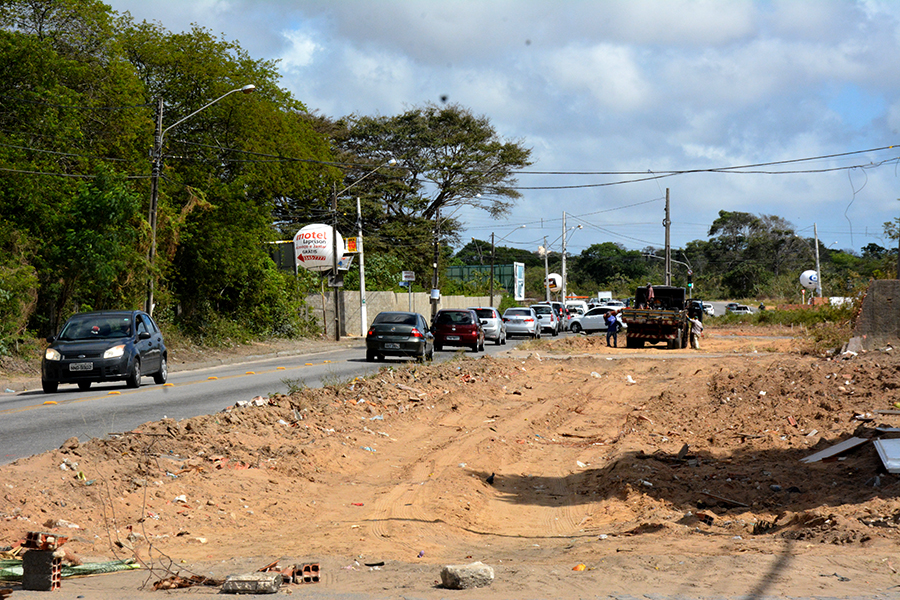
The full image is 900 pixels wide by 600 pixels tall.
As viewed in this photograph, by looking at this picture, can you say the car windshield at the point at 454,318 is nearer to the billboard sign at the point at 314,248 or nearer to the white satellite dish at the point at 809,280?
the billboard sign at the point at 314,248

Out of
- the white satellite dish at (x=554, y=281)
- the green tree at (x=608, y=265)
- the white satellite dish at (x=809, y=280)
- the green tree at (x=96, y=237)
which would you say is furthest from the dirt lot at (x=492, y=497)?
the green tree at (x=608, y=265)

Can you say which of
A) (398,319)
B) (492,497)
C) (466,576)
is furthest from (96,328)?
(466,576)

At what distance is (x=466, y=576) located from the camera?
18.1ft

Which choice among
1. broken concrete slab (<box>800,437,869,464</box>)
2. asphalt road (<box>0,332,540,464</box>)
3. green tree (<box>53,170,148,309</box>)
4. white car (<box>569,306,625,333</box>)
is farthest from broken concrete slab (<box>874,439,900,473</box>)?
white car (<box>569,306,625,333</box>)

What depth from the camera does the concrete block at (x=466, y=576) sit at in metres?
5.50

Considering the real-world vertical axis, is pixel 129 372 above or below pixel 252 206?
below

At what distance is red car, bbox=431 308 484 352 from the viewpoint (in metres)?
33.6

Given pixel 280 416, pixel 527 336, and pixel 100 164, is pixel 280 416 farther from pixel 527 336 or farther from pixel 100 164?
pixel 527 336

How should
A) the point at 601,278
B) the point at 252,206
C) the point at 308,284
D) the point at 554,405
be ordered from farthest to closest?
the point at 601,278
the point at 308,284
the point at 252,206
the point at 554,405

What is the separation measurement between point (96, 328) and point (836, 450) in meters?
14.9

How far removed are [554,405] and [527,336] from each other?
29.4m

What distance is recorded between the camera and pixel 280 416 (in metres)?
12.5

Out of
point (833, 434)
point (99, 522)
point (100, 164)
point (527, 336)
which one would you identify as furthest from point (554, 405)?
point (527, 336)

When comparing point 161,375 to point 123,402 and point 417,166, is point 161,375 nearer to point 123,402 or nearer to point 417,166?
point 123,402
